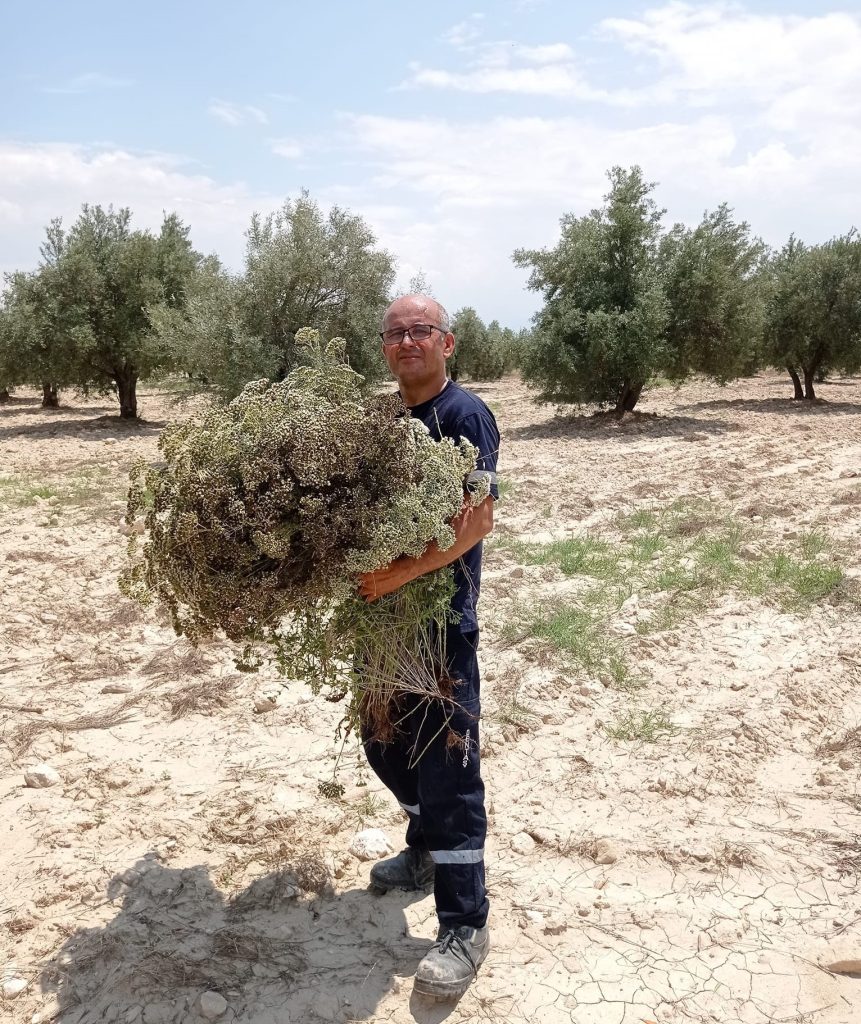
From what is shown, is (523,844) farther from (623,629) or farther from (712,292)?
(712,292)

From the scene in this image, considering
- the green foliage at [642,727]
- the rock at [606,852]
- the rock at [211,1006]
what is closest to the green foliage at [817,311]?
the green foliage at [642,727]

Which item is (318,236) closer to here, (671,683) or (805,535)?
(805,535)

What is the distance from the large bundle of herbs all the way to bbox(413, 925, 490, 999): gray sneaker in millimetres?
856

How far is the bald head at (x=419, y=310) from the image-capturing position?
8.91 feet

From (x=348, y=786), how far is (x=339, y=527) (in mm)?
2090

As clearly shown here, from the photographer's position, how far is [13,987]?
271cm

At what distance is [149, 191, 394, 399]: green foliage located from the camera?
14.9 meters

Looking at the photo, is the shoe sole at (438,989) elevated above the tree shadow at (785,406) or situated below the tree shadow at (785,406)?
below

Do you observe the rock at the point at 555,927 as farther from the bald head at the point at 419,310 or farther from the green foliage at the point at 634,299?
the green foliage at the point at 634,299

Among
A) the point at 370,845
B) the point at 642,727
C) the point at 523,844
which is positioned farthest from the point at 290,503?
the point at 642,727

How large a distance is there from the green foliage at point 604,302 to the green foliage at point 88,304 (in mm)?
9224

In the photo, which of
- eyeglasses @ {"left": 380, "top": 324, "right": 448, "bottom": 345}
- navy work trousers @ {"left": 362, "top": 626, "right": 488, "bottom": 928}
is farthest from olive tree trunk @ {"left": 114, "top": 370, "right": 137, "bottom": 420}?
navy work trousers @ {"left": 362, "top": 626, "right": 488, "bottom": 928}

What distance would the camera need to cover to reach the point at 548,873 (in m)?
3.31

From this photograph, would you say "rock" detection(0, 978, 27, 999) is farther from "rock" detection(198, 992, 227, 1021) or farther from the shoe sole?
the shoe sole
